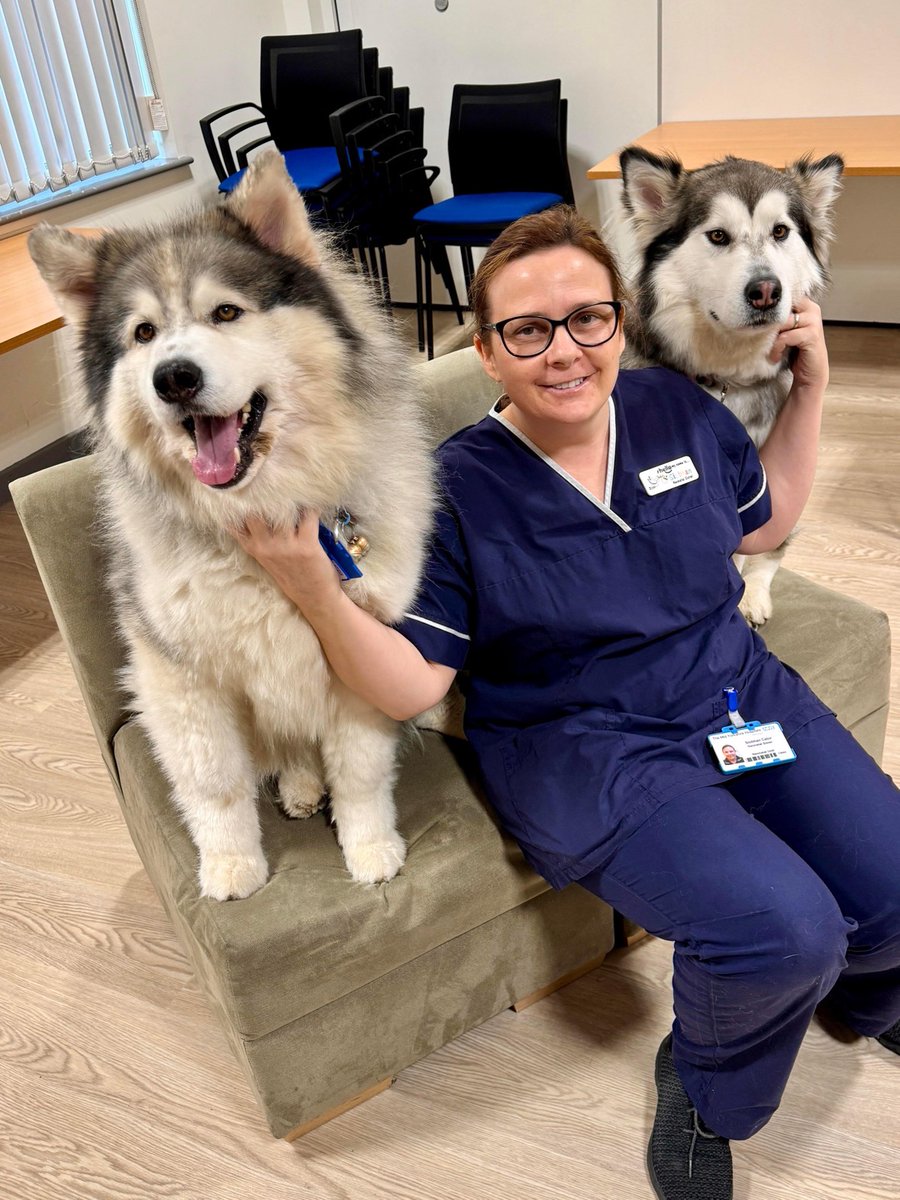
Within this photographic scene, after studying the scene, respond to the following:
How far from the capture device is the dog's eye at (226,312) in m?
1.08

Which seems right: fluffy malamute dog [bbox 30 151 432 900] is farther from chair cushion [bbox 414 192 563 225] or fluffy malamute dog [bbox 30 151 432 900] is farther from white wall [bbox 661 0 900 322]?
white wall [bbox 661 0 900 322]

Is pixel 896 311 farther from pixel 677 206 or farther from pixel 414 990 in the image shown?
pixel 414 990

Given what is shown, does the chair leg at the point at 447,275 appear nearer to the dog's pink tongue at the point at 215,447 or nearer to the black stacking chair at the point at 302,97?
the black stacking chair at the point at 302,97

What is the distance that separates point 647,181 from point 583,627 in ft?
3.73

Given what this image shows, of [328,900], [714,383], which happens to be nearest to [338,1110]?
[328,900]

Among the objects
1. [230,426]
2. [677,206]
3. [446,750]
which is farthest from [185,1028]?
[677,206]

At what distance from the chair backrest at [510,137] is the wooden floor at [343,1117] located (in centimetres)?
340

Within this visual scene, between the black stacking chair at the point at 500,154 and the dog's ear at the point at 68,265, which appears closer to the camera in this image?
the dog's ear at the point at 68,265

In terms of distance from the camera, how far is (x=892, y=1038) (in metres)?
1.47

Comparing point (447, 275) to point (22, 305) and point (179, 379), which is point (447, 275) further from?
point (179, 379)

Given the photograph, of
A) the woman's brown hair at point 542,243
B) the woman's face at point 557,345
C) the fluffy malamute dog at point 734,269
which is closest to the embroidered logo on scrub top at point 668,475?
the woman's face at point 557,345

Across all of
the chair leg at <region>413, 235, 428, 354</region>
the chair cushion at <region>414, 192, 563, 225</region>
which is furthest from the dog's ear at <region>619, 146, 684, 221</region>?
the chair leg at <region>413, 235, 428, 354</region>

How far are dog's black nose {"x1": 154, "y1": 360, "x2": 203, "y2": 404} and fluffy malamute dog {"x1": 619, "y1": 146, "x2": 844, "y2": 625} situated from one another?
43.1 inches

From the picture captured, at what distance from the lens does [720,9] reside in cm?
415
